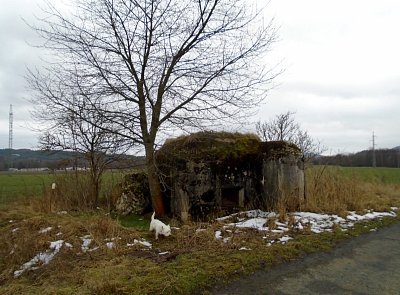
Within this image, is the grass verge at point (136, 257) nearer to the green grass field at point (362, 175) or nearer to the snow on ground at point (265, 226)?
the snow on ground at point (265, 226)

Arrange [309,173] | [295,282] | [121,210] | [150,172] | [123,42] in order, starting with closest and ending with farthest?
[295,282] < [123,42] < [150,172] < [121,210] < [309,173]

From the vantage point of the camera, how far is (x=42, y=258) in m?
5.62

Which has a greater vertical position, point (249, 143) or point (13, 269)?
point (249, 143)

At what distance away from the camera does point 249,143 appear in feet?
31.6

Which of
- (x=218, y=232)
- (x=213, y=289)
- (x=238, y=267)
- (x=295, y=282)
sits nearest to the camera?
(x=213, y=289)

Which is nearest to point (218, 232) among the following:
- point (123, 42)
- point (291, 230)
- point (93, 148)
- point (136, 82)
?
point (291, 230)

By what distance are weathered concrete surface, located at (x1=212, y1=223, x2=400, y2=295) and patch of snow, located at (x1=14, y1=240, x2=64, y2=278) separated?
3047 millimetres

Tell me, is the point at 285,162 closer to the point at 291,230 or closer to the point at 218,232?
the point at 291,230

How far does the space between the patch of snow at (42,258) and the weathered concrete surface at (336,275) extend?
305 cm

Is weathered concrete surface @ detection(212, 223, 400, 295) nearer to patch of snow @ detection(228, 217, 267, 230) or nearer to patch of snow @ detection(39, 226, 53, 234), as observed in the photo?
patch of snow @ detection(228, 217, 267, 230)

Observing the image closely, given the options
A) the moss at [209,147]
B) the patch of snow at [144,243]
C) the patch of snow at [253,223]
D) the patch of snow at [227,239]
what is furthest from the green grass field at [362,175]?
the patch of snow at [144,243]

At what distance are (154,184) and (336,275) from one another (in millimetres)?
5717

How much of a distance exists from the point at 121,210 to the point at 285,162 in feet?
16.6

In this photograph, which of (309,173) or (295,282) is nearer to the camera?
(295,282)
